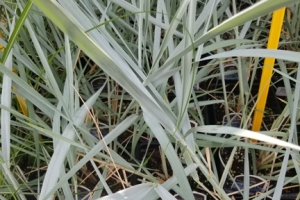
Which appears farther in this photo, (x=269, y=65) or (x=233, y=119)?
(x=233, y=119)

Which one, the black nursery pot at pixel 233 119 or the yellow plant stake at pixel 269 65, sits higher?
the yellow plant stake at pixel 269 65

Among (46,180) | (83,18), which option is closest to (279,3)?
(83,18)

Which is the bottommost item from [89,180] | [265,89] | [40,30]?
[89,180]

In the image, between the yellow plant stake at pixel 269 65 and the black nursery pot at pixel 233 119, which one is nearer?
the yellow plant stake at pixel 269 65

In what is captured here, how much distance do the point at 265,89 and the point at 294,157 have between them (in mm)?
117

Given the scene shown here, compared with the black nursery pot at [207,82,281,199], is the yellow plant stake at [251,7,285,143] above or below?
Result: above

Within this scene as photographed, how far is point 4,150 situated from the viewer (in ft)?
1.51

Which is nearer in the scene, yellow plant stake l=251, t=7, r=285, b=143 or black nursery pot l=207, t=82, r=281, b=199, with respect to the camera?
yellow plant stake l=251, t=7, r=285, b=143

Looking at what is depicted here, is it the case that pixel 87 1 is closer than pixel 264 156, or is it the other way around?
pixel 87 1

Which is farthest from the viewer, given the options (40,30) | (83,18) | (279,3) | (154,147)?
(154,147)

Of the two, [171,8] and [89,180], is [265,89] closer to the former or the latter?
[171,8]

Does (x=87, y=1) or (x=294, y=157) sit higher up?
(x=87, y=1)

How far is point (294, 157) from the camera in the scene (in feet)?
1.61

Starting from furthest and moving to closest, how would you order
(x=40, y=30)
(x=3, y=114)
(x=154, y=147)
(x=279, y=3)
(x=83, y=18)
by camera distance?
(x=154, y=147)
(x=40, y=30)
(x=3, y=114)
(x=83, y=18)
(x=279, y=3)
